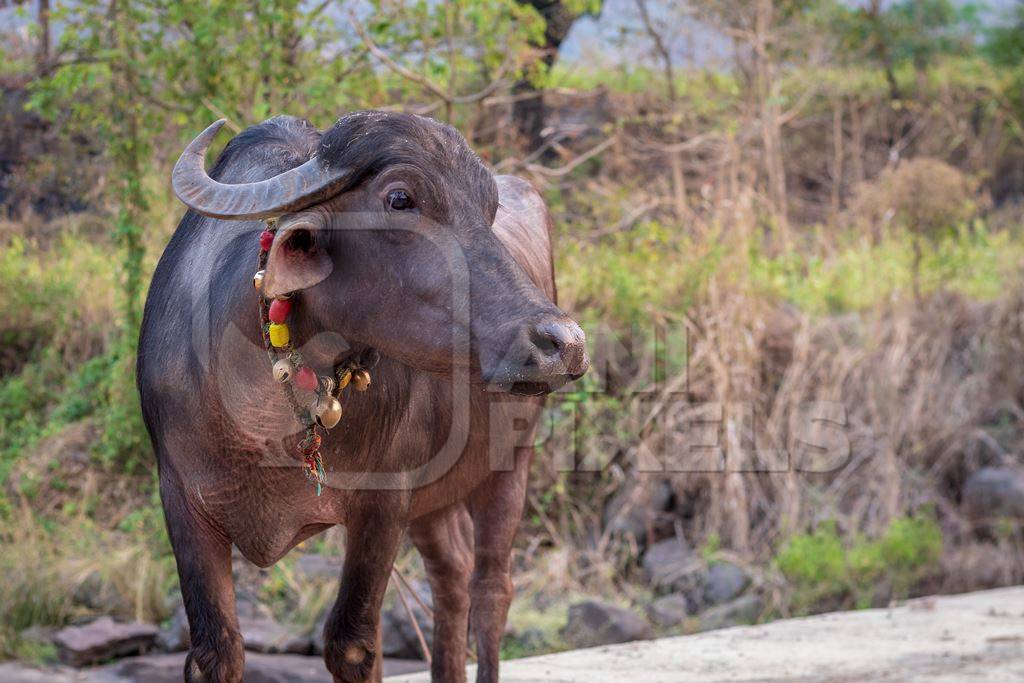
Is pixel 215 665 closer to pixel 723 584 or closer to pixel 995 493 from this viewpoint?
pixel 723 584

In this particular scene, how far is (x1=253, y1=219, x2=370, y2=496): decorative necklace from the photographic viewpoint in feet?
10.1

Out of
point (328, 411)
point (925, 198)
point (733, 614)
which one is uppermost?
point (328, 411)

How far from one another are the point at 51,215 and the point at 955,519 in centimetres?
846

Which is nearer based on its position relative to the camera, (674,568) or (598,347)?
(674,568)

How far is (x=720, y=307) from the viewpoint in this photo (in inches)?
368

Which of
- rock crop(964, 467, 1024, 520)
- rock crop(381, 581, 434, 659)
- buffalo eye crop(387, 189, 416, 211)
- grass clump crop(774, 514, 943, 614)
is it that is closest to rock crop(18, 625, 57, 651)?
rock crop(381, 581, 434, 659)

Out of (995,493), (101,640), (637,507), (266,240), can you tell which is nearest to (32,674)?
(101,640)

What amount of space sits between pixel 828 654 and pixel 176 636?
3.55 metres

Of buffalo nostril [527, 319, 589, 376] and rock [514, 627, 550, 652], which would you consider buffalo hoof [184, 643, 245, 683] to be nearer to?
buffalo nostril [527, 319, 589, 376]

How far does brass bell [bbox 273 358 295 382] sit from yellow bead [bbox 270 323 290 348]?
0.04 m

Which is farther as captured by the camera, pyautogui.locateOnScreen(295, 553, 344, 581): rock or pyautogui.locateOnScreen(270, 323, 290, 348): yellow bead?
pyautogui.locateOnScreen(295, 553, 344, 581): rock

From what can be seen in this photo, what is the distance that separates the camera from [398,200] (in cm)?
302

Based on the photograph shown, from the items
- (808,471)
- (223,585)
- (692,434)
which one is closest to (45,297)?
(692,434)

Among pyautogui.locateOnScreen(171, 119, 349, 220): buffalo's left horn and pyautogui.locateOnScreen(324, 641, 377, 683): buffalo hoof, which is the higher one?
pyautogui.locateOnScreen(171, 119, 349, 220): buffalo's left horn
